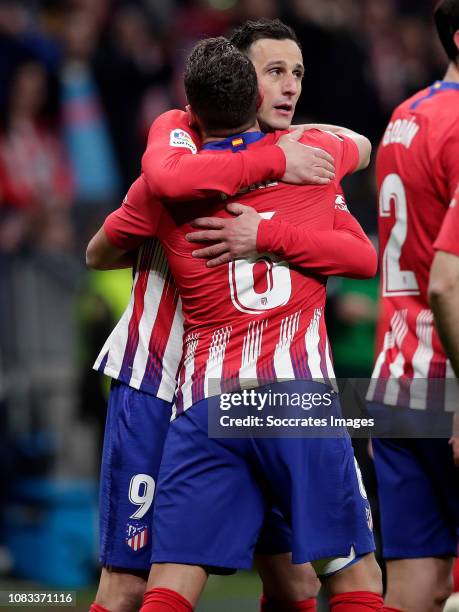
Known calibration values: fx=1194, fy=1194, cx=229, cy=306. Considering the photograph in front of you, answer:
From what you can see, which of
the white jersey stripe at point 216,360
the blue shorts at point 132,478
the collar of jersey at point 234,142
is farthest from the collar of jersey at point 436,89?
the blue shorts at point 132,478

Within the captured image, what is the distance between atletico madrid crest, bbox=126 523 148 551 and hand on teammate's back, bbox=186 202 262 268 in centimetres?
93

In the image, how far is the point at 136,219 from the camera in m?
3.72

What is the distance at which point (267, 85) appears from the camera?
381cm

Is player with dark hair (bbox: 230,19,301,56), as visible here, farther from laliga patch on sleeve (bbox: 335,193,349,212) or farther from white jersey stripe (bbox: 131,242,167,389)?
white jersey stripe (bbox: 131,242,167,389)

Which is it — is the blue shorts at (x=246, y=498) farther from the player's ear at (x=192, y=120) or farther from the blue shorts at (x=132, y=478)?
the player's ear at (x=192, y=120)

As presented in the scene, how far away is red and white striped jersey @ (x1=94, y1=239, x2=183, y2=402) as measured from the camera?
395 centimetres

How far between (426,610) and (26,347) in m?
4.80

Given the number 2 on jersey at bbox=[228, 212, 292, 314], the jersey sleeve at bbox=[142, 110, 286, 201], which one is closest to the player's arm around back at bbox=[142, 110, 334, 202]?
the jersey sleeve at bbox=[142, 110, 286, 201]

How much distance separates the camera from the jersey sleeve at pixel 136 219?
370 centimetres

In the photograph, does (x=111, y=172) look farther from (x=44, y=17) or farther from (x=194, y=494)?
(x=194, y=494)

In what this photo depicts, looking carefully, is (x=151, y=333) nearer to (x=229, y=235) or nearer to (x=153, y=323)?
(x=153, y=323)

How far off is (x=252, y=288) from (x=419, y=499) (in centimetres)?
107

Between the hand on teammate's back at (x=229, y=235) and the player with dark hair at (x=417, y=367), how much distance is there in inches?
32.8

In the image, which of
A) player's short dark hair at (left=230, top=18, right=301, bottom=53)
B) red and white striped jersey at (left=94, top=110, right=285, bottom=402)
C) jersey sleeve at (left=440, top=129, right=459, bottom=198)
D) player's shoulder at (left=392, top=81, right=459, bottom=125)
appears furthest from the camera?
player's shoulder at (left=392, top=81, right=459, bottom=125)
